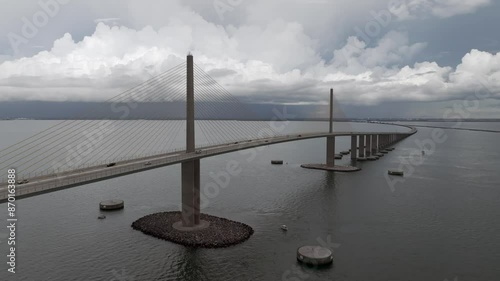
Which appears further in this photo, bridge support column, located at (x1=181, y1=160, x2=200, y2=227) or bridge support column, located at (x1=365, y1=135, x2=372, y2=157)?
bridge support column, located at (x1=365, y1=135, x2=372, y2=157)

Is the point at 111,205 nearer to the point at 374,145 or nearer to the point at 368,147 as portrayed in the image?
the point at 368,147

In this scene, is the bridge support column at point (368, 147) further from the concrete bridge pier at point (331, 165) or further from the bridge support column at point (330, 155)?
the bridge support column at point (330, 155)

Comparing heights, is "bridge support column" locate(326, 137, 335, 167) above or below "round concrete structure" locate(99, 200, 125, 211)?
above

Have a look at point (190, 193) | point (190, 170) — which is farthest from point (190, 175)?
point (190, 193)

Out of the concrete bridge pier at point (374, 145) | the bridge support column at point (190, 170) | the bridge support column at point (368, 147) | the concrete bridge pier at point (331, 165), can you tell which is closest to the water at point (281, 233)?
the bridge support column at point (190, 170)

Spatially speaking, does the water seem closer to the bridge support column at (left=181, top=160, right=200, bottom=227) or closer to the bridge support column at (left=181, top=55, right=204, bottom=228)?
the bridge support column at (left=181, top=160, right=200, bottom=227)

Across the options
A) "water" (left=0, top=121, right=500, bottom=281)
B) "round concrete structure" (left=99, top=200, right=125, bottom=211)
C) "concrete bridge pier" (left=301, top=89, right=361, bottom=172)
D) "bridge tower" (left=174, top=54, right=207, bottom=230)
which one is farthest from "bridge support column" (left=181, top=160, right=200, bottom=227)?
"concrete bridge pier" (left=301, top=89, right=361, bottom=172)

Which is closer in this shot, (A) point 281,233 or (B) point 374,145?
(A) point 281,233
